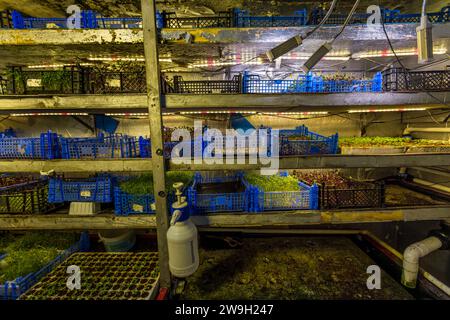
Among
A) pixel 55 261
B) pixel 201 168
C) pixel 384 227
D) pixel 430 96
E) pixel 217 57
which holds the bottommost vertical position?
pixel 384 227

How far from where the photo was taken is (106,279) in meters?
3.27

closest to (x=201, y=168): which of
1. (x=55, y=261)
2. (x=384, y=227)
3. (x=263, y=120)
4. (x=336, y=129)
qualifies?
(x=263, y=120)

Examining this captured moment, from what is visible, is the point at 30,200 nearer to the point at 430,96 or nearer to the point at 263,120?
the point at 263,120

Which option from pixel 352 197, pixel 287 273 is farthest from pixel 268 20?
pixel 287 273

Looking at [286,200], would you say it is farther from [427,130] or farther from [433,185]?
[427,130]

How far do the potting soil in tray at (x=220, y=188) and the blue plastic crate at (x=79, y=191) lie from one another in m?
1.88

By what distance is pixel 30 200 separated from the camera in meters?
3.51

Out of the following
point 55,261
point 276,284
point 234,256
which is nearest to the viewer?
point 276,284

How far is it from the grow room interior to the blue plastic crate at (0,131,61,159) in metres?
0.02

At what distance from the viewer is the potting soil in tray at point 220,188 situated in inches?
167

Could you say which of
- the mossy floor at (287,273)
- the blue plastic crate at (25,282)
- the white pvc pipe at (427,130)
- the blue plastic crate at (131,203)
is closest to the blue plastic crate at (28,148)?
the blue plastic crate at (131,203)

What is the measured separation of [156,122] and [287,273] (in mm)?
3941

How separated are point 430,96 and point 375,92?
964 millimetres

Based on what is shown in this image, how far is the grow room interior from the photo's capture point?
3090 mm
